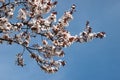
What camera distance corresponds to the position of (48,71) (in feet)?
80.5

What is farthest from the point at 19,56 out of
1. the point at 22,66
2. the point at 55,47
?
the point at 55,47

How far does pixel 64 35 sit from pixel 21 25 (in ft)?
7.15

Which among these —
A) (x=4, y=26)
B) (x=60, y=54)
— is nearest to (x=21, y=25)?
(x=4, y=26)

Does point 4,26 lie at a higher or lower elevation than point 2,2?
lower

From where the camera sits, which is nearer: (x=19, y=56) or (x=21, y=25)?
(x=21, y=25)

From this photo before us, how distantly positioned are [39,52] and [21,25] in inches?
63.8

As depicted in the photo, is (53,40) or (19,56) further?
(19,56)

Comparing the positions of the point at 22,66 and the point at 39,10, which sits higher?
the point at 39,10

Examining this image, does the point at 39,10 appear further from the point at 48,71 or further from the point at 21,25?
the point at 48,71

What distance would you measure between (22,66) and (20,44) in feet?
4.45

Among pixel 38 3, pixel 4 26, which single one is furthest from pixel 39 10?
pixel 4 26

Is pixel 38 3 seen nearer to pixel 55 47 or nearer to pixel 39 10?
pixel 39 10

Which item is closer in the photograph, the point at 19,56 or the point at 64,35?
the point at 64,35

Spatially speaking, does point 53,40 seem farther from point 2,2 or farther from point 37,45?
point 2,2
